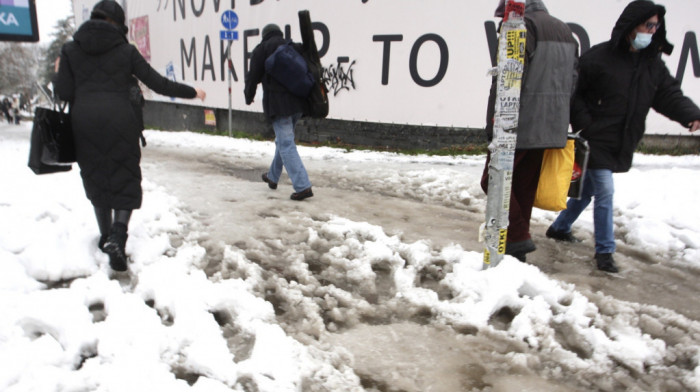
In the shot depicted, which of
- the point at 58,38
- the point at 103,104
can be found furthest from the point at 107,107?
the point at 58,38

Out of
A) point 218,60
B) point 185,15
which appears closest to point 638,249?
point 218,60

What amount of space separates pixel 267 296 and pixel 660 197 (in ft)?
15.2

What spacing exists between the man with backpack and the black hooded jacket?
279cm

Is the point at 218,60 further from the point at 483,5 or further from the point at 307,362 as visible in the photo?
the point at 307,362

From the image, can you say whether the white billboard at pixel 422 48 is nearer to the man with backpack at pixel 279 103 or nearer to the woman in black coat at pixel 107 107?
the man with backpack at pixel 279 103

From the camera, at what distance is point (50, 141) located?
2.80 m

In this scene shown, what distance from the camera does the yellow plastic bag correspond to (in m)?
3.25

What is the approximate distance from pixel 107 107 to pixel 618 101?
12.0 ft

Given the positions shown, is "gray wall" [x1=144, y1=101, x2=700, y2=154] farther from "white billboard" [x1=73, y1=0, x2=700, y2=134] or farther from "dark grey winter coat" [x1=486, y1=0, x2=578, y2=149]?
"dark grey winter coat" [x1=486, y1=0, x2=578, y2=149]

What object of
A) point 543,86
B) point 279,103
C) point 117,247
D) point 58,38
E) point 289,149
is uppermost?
point 58,38

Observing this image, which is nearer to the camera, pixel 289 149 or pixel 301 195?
pixel 289 149

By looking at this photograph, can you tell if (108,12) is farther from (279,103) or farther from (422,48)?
(422,48)

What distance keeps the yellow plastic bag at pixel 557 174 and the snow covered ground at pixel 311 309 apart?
610 mm

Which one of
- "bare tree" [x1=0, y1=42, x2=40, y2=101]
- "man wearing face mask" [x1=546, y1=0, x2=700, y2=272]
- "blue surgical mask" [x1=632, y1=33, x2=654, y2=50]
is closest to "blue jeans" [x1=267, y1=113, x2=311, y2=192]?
"man wearing face mask" [x1=546, y1=0, x2=700, y2=272]
